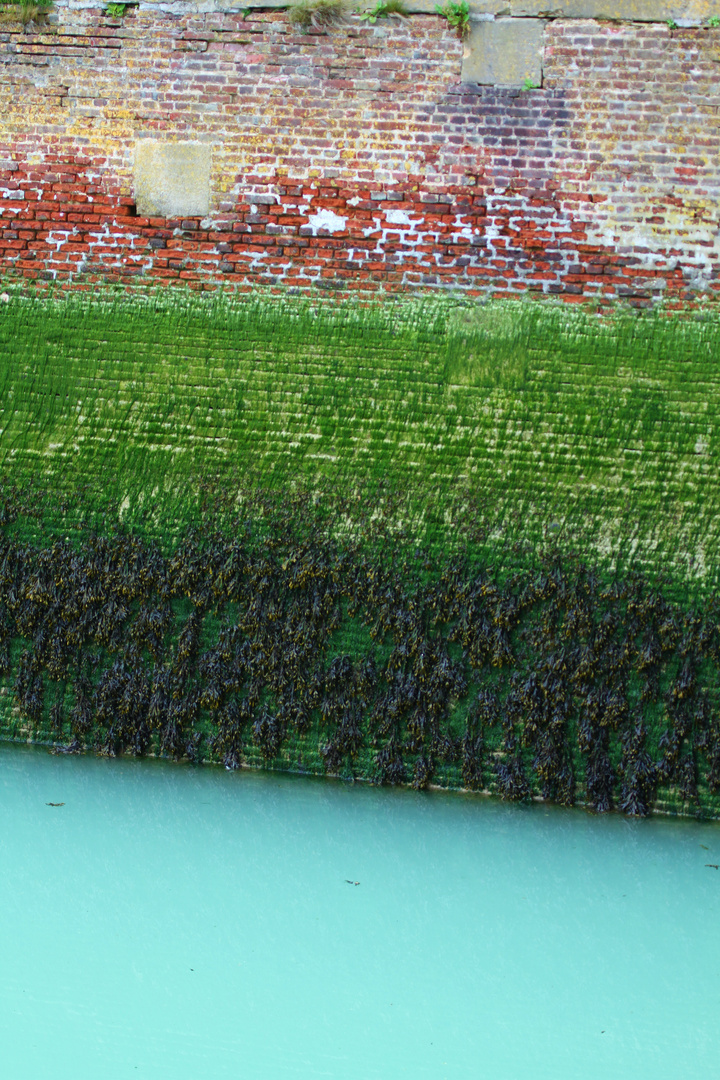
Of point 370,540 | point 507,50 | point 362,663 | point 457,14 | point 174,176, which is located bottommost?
point 362,663

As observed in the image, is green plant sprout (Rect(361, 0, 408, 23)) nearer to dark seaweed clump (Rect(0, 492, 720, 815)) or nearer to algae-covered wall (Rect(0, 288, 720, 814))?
algae-covered wall (Rect(0, 288, 720, 814))

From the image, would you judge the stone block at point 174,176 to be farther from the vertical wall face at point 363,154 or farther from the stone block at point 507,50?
the stone block at point 507,50

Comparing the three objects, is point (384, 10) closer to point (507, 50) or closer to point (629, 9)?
point (507, 50)

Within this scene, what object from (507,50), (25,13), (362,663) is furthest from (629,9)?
(362,663)

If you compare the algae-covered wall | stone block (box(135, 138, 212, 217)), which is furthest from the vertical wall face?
the algae-covered wall

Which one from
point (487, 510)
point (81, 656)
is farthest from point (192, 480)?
point (487, 510)

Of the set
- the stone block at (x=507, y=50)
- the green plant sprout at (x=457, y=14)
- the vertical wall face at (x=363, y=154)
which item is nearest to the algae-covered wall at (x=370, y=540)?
the vertical wall face at (x=363, y=154)
